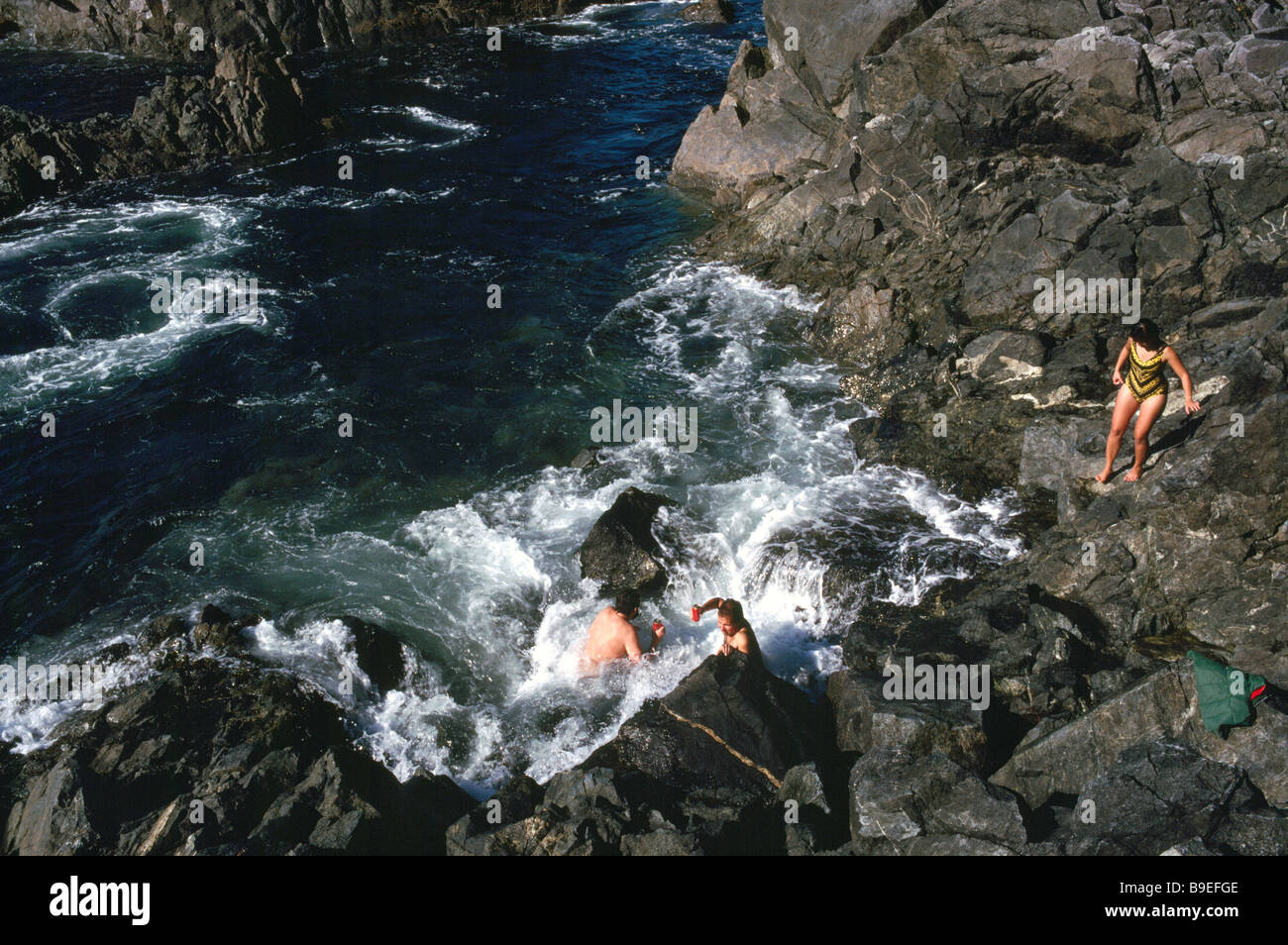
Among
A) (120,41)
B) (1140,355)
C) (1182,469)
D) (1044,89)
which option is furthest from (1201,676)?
(120,41)

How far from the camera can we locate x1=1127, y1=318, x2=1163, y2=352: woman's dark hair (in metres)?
11.7

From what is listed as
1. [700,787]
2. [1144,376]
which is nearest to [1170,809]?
[700,787]

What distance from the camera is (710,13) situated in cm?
4825

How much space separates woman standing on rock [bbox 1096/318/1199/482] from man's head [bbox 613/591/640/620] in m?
7.31

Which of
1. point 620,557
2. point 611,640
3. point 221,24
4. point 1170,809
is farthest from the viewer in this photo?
point 221,24

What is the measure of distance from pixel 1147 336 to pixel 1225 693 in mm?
4895

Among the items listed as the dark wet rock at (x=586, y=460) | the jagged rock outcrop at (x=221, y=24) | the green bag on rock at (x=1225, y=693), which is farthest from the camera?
the jagged rock outcrop at (x=221, y=24)

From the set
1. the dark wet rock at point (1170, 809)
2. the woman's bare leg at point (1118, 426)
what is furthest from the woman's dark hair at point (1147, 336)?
the dark wet rock at point (1170, 809)

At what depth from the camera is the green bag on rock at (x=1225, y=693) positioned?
362 inches

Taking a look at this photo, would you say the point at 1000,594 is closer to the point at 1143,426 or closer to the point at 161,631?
the point at 1143,426

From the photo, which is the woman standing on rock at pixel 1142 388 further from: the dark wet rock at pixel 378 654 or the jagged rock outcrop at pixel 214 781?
the dark wet rock at pixel 378 654

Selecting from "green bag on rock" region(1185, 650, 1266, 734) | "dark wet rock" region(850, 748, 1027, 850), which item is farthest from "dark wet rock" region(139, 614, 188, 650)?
"green bag on rock" region(1185, 650, 1266, 734)

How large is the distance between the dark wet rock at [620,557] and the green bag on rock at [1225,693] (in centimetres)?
762
